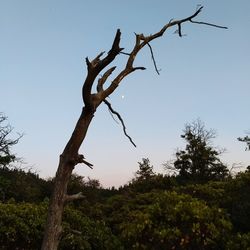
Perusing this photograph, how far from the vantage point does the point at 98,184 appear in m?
35.3

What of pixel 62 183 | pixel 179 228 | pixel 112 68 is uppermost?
pixel 112 68

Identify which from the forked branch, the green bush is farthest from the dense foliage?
the forked branch

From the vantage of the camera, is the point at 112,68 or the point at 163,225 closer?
the point at 112,68

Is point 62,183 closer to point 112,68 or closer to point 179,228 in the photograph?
point 112,68

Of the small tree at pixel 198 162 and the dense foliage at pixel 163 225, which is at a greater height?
the small tree at pixel 198 162

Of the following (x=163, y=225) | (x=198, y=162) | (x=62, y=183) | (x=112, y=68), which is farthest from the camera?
(x=198, y=162)

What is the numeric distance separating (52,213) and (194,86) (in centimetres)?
1808

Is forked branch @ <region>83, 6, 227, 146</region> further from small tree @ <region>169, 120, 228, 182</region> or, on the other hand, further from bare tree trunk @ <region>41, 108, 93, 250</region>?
small tree @ <region>169, 120, 228, 182</region>

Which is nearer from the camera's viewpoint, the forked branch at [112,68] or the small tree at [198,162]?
the forked branch at [112,68]

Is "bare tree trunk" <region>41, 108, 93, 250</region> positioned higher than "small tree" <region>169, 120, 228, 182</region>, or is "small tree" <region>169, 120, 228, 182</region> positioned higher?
"small tree" <region>169, 120, 228, 182</region>

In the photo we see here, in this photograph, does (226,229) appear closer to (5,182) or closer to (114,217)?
(114,217)

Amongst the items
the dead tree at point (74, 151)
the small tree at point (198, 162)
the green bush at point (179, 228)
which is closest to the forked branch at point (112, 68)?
the dead tree at point (74, 151)

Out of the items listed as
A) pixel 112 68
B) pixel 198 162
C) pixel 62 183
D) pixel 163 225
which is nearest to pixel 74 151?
pixel 62 183

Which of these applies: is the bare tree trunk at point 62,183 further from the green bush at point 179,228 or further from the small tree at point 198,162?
the small tree at point 198,162
